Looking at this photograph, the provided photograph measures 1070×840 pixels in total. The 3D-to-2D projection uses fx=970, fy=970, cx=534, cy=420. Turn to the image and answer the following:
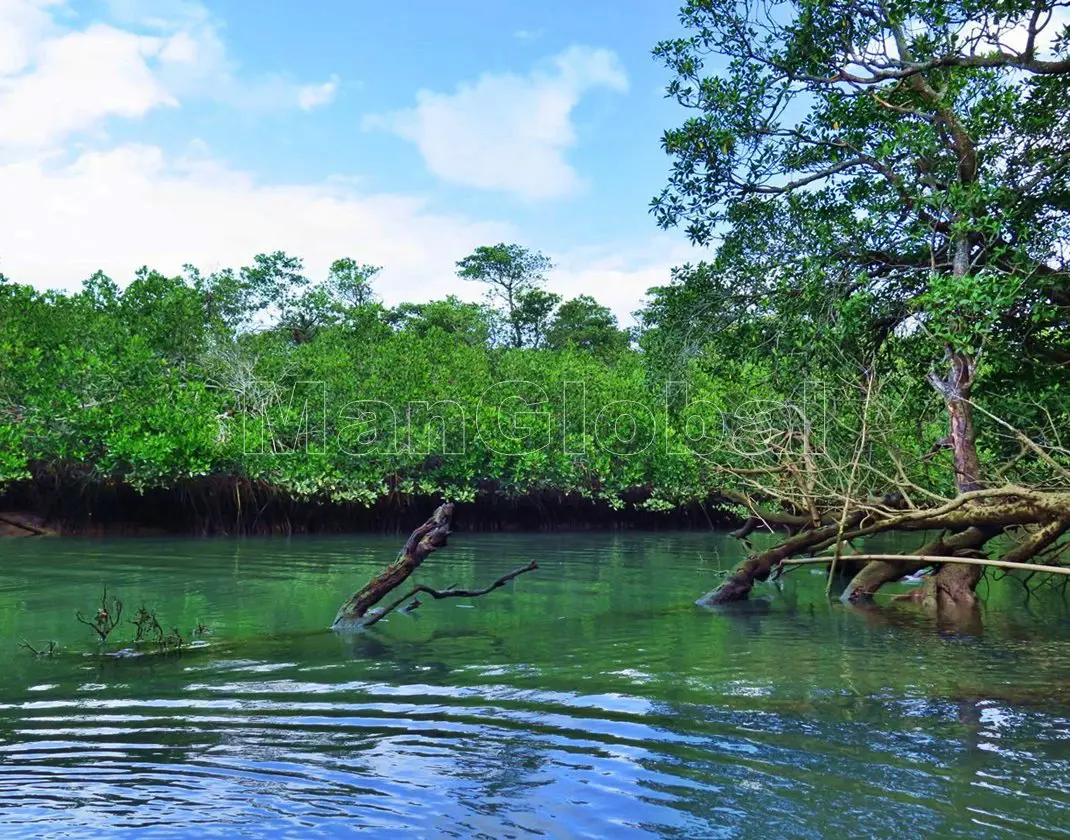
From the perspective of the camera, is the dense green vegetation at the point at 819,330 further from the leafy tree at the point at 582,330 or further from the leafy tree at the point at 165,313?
the leafy tree at the point at 582,330

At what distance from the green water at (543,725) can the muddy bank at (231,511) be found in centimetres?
1298

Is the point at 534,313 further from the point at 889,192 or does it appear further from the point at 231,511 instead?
the point at 889,192

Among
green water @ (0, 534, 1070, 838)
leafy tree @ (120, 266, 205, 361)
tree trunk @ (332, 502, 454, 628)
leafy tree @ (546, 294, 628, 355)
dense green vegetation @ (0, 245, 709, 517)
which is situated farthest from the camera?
leafy tree @ (546, 294, 628, 355)

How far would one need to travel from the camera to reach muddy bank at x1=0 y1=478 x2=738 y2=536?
948 inches

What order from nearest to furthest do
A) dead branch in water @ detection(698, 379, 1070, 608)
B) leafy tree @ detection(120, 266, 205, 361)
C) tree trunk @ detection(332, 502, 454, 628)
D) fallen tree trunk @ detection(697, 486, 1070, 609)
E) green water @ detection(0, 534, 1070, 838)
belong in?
green water @ detection(0, 534, 1070, 838) → fallen tree trunk @ detection(697, 486, 1070, 609) → dead branch in water @ detection(698, 379, 1070, 608) → tree trunk @ detection(332, 502, 454, 628) → leafy tree @ detection(120, 266, 205, 361)

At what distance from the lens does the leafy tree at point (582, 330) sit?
47.8 m

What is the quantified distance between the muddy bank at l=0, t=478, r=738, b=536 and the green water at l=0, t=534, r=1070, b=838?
42.6ft

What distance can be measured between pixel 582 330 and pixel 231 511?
25.4 metres

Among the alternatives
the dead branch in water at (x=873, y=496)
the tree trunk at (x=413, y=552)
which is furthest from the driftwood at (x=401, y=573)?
the dead branch in water at (x=873, y=496)

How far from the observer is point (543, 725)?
20.5 feet

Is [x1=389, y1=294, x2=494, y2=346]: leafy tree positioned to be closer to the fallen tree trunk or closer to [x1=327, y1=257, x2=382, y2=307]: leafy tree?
[x1=327, y1=257, x2=382, y2=307]: leafy tree

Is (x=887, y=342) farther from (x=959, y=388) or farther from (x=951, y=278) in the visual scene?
(x=951, y=278)

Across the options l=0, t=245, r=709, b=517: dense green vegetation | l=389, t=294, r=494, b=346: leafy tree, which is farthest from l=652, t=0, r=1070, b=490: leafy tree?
l=389, t=294, r=494, b=346: leafy tree

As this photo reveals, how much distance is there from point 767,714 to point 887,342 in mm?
7155
